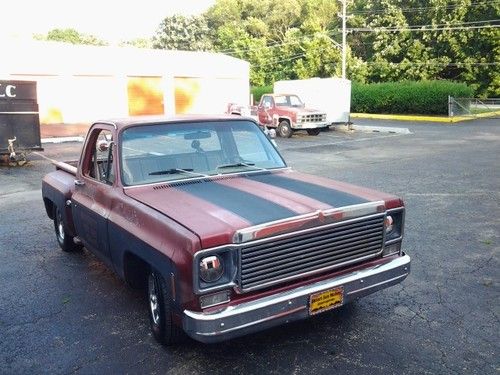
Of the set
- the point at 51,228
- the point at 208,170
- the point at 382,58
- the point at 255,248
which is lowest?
the point at 51,228

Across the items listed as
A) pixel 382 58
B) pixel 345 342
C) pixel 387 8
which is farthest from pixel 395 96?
pixel 345 342

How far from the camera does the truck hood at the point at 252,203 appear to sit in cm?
332

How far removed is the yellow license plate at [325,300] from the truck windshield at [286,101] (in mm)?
19763

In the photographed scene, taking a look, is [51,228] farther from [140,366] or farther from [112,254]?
[140,366]

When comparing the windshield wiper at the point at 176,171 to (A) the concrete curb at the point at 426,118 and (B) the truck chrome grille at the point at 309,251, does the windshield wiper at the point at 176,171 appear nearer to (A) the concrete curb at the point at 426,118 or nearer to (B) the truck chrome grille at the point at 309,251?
(B) the truck chrome grille at the point at 309,251

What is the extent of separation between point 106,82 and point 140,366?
27.3m

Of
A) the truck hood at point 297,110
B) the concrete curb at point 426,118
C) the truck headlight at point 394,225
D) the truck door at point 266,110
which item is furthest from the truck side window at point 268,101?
the truck headlight at point 394,225

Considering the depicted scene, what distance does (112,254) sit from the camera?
14.2ft

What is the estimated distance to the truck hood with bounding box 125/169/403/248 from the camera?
332 centimetres

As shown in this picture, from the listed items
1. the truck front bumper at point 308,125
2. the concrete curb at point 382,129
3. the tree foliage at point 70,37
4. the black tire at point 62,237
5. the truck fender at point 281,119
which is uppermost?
the tree foliage at point 70,37

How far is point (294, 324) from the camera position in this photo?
417cm

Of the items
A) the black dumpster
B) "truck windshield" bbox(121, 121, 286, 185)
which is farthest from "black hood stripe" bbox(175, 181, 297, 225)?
the black dumpster

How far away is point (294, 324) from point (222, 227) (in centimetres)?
134

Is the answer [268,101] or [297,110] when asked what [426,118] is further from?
[268,101]
